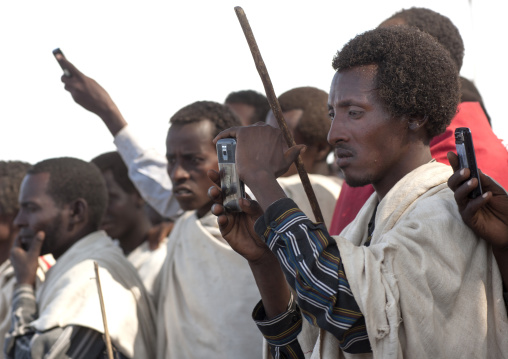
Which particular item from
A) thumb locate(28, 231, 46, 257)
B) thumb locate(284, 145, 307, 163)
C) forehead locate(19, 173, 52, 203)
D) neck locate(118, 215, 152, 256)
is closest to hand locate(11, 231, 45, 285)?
thumb locate(28, 231, 46, 257)

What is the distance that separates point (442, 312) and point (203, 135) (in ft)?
7.45

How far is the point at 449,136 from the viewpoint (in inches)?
146

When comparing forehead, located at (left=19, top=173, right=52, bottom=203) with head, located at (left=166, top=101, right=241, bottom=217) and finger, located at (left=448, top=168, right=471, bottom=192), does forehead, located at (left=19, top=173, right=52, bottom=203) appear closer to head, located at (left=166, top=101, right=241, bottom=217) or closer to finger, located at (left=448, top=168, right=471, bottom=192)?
head, located at (left=166, top=101, right=241, bottom=217)

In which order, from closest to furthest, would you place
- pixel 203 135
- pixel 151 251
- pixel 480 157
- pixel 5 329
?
pixel 480 157, pixel 203 135, pixel 5 329, pixel 151 251

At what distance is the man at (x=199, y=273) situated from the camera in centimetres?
405

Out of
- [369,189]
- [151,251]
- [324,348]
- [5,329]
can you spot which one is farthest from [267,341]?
[151,251]

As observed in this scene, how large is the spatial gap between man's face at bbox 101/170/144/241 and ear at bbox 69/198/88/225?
123cm

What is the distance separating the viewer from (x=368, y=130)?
107 inches

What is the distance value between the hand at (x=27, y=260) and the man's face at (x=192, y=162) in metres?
0.93

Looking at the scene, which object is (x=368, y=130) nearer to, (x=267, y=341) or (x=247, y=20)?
(x=247, y=20)

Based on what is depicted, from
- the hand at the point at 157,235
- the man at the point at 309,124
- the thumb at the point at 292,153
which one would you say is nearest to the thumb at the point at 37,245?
the hand at the point at 157,235

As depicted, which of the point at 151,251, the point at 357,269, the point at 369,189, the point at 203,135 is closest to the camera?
the point at 357,269

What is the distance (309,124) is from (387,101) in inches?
100

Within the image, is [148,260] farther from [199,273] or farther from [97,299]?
[199,273]
